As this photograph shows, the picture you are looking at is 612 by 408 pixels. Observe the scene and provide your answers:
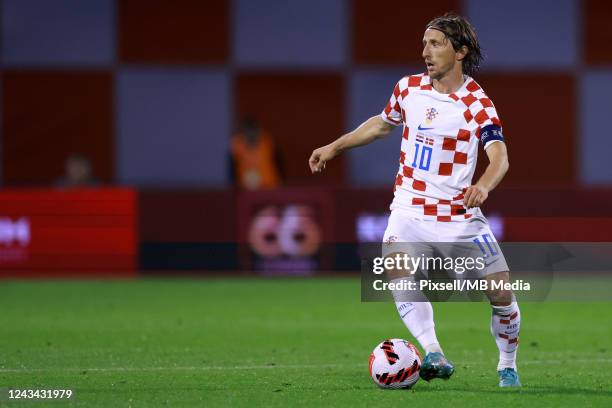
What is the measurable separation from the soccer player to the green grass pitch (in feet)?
1.11

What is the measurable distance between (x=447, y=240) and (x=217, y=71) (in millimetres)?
12693

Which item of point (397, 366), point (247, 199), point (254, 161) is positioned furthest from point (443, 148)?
point (254, 161)

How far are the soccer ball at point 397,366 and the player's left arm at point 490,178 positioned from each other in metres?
0.97

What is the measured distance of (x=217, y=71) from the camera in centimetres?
1934

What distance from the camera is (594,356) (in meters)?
8.81

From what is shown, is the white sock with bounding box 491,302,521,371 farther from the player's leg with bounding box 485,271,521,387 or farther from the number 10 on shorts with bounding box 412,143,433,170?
the number 10 on shorts with bounding box 412,143,433,170

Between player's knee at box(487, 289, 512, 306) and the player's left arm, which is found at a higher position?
the player's left arm

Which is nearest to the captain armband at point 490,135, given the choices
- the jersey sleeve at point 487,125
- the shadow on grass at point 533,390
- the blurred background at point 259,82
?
the jersey sleeve at point 487,125

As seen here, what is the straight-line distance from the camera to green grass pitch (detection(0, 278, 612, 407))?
22.8 feet

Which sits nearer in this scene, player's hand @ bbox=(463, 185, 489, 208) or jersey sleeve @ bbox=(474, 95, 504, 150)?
player's hand @ bbox=(463, 185, 489, 208)

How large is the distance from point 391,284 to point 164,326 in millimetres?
4010

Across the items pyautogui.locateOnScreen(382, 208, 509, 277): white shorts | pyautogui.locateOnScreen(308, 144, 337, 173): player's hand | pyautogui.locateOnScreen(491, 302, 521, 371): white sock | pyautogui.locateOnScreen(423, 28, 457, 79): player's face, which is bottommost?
pyautogui.locateOnScreen(491, 302, 521, 371): white sock

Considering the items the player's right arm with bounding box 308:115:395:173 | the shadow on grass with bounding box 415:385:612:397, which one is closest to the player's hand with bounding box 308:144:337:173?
the player's right arm with bounding box 308:115:395:173

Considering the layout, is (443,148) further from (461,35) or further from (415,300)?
(415,300)
